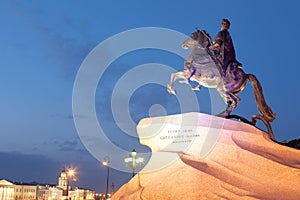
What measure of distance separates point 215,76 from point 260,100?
1.47 meters

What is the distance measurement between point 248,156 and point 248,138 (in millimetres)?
616

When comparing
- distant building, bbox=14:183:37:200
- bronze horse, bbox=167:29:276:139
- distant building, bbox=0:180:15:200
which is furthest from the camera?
distant building, bbox=14:183:37:200

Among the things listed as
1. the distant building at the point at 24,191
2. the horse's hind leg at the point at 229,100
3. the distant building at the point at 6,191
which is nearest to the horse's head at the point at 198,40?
the horse's hind leg at the point at 229,100

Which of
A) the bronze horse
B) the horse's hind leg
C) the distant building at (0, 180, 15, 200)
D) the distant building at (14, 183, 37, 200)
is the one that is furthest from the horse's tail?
the distant building at (14, 183, 37, 200)

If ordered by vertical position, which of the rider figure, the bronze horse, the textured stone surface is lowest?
the textured stone surface

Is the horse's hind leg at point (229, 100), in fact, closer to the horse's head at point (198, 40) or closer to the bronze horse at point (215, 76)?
the bronze horse at point (215, 76)

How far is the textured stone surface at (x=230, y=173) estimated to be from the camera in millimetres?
8570

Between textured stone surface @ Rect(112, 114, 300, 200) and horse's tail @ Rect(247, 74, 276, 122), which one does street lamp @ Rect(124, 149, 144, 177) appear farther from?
textured stone surface @ Rect(112, 114, 300, 200)

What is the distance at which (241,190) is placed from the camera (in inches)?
336

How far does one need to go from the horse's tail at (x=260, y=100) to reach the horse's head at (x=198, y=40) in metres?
1.50

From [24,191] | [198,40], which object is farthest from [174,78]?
[24,191]

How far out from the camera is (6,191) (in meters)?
76.8

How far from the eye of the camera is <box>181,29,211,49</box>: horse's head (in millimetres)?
11484

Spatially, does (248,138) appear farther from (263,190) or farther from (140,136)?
(140,136)
